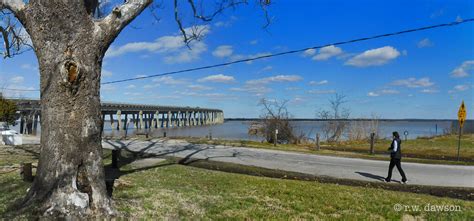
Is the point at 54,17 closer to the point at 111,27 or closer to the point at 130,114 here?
the point at 111,27

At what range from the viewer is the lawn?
6625 millimetres

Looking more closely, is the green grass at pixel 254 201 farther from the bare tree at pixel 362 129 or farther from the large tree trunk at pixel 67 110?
the bare tree at pixel 362 129

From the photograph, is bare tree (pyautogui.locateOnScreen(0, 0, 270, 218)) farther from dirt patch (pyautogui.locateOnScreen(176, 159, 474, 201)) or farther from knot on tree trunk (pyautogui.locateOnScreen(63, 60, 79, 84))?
dirt patch (pyautogui.locateOnScreen(176, 159, 474, 201))

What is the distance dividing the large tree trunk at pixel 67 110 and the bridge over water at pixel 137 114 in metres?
30.5

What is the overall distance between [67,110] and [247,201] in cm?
397

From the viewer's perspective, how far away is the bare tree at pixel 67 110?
19.2 feet

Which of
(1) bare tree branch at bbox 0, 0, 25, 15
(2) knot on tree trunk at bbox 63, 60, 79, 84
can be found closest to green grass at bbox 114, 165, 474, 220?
(2) knot on tree trunk at bbox 63, 60, 79, 84

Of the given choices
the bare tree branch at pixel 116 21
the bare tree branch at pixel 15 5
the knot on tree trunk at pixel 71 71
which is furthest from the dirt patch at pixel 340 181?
the bare tree branch at pixel 15 5

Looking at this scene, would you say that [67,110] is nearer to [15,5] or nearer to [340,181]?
[15,5]

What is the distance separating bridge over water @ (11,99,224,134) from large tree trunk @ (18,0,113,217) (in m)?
30.5

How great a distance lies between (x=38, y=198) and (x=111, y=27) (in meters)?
3.17

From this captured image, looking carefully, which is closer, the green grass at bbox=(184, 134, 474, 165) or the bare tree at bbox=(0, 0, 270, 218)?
the bare tree at bbox=(0, 0, 270, 218)

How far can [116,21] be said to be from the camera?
659 centimetres

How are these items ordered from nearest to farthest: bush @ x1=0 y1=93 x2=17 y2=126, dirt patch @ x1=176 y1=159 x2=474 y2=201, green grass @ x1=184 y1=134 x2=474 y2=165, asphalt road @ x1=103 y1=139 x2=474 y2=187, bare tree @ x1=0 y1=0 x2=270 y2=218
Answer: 1. bare tree @ x1=0 y1=0 x2=270 y2=218
2. dirt patch @ x1=176 y1=159 x2=474 y2=201
3. asphalt road @ x1=103 y1=139 x2=474 y2=187
4. green grass @ x1=184 y1=134 x2=474 y2=165
5. bush @ x1=0 y1=93 x2=17 y2=126
